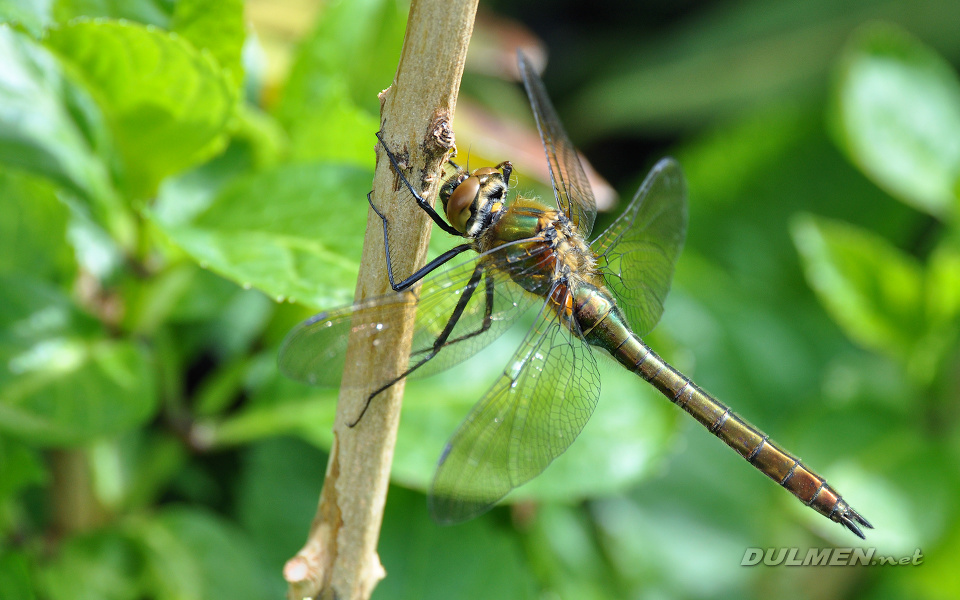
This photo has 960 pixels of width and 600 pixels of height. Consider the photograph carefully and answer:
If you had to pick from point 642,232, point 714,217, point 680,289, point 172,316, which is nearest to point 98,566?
point 172,316

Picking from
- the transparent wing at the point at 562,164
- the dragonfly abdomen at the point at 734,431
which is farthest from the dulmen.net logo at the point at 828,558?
the transparent wing at the point at 562,164

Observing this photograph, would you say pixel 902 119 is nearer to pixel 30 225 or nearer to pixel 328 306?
pixel 328 306

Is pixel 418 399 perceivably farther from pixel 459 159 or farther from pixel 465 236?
pixel 459 159

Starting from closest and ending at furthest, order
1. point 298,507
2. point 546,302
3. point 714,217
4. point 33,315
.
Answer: point 33,315
point 546,302
point 298,507
point 714,217

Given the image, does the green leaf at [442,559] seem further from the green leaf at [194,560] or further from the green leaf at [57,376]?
the green leaf at [57,376]

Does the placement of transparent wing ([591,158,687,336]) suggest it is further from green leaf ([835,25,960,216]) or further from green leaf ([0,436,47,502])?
green leaf ([0,436,47,502])

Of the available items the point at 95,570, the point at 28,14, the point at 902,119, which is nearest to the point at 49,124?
the point at 28,14

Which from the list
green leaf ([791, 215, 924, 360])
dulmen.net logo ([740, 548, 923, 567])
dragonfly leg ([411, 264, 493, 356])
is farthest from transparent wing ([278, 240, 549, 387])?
dulmen.net logo ([740, 548, 923, 567])
